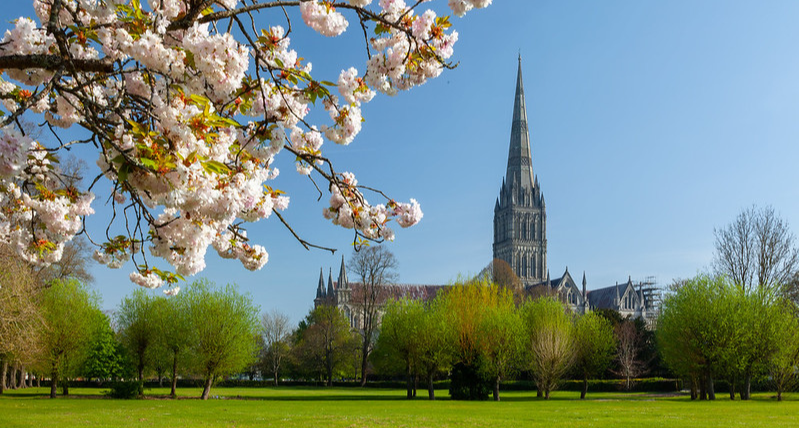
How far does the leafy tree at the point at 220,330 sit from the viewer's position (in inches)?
1336

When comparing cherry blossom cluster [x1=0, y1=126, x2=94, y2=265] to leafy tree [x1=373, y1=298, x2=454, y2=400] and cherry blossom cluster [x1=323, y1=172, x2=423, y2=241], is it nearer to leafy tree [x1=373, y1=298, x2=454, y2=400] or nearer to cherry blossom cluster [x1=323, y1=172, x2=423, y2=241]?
cherry blossom cluster [x1=323, y1=172, x2=423, y2=241]

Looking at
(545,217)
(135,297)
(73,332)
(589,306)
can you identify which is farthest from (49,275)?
(545,217)

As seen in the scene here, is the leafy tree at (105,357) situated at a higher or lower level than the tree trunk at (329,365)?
higher

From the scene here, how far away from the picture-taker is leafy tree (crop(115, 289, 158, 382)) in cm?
3922

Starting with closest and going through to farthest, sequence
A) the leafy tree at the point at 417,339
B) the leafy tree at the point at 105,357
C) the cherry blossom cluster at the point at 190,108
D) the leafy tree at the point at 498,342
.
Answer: the cherry blossom cluster at the point at 190,108, the leafy tree at the point at 498,342, the leafy tree at the point at 417,339, the leafy tree at the point at 105,357

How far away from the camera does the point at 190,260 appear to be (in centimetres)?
530

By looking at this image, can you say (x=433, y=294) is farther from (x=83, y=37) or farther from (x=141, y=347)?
(x=83, y=37)

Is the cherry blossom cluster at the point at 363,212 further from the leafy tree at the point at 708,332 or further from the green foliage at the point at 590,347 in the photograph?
the green foliage at the point at 590,347

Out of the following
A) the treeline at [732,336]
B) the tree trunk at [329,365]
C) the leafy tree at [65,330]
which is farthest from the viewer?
the tree trunk at [329,365]

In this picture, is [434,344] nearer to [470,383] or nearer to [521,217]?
[470,383]

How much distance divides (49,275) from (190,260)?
32.7m

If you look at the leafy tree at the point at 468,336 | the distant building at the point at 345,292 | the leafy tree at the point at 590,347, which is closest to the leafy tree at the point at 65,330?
the leafy tree at the point at 468,336

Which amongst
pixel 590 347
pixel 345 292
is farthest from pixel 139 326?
pixel 345 292

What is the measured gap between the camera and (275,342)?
63594mm
